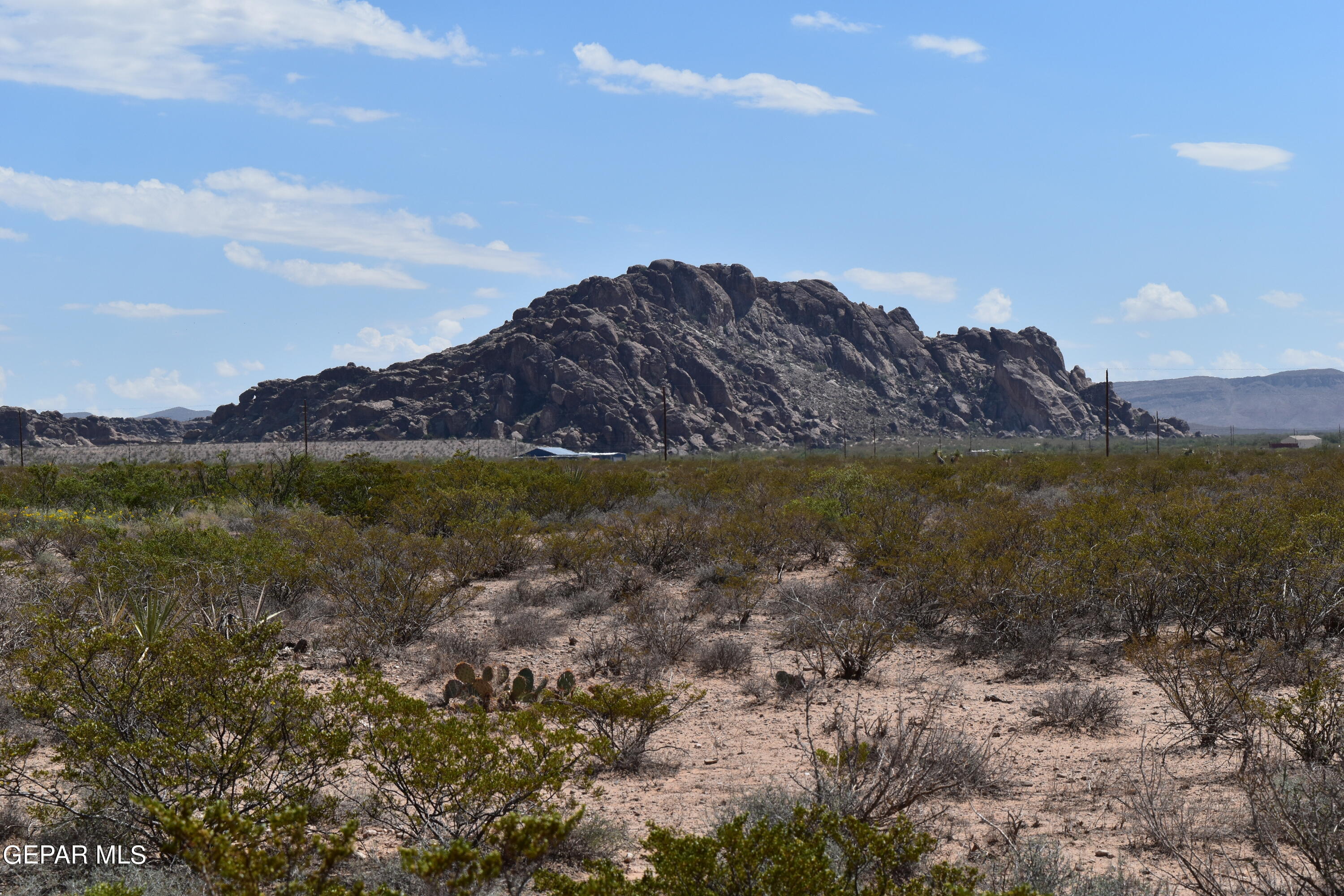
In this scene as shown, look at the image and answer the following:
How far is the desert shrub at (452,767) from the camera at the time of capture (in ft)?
14.3

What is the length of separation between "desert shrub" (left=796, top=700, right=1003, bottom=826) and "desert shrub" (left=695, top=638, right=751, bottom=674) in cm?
242

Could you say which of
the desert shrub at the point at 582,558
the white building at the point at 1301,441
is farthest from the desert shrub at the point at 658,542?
the white building at the point at 1301,441

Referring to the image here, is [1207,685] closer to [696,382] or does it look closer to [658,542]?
[658,542]

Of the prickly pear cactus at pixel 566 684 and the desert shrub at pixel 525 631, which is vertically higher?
the prickly pear cactus at pixel 566 684

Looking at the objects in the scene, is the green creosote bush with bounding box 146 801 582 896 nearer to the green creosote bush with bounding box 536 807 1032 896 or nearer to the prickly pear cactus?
the green creosote bush with bounding box 536 807 1032 896

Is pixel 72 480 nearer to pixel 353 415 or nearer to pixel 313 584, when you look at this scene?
pixel 313 584

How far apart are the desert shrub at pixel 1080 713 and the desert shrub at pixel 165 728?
17.5 ft

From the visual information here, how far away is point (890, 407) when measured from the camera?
5586 inches

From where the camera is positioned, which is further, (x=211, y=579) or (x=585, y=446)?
(x=585, y=446)

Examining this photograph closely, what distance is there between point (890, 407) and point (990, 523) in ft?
438

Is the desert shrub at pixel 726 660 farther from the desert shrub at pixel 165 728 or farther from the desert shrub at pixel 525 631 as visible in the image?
the desert shrub at pixel 165 728

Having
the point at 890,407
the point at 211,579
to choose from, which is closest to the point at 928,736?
the point at 211,579

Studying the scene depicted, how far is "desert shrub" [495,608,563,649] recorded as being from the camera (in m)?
10.2

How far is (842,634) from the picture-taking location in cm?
891
